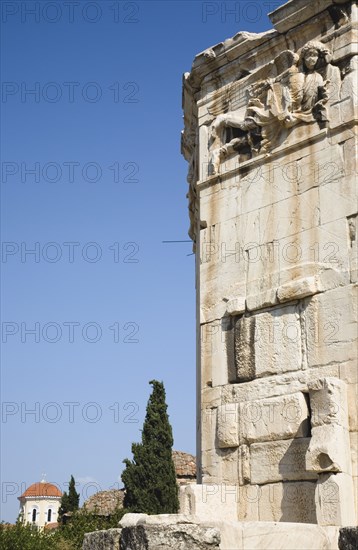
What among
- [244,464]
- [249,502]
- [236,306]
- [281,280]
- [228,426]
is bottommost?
[249,502]

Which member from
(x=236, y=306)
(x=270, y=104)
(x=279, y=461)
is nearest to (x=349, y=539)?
(x=279, y=461)

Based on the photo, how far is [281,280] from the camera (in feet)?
26.8

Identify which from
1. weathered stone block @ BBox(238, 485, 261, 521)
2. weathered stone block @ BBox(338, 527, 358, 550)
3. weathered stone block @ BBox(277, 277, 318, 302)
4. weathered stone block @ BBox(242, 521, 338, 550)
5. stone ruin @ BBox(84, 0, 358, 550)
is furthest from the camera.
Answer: weathered stone block @ BBox(277, 277, 318, 302)

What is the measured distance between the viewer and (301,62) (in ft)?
28.6

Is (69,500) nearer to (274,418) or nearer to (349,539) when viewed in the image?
(274,418)

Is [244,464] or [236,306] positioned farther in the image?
[236,306]

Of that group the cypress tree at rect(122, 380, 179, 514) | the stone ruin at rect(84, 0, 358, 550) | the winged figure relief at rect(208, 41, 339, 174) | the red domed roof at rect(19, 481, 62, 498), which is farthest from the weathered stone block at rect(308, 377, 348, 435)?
the red domed roof at rect(19, 481, 62, 498)

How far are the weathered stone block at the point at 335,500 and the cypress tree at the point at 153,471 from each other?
2129 cm

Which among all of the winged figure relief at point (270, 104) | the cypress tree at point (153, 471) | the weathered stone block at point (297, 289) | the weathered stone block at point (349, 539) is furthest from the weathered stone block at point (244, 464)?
the cypress tree at point (153, 471)

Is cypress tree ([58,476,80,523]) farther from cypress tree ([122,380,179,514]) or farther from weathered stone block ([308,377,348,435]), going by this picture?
weathered stone block ([308,377,348,435])

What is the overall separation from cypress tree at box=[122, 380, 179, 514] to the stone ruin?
20152mm

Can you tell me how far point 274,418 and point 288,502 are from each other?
81cm

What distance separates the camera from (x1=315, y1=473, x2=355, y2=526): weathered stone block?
22.6 ft

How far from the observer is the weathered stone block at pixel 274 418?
757cm
